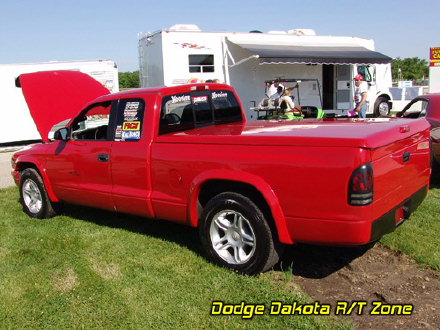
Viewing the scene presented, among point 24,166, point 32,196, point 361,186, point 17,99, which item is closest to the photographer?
point 361,186

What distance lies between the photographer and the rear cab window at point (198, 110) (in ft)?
15.1

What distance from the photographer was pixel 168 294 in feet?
11.8

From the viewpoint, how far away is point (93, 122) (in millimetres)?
6004

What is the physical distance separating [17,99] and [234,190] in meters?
13.1

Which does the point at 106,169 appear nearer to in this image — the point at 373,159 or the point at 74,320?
the point at 74,320

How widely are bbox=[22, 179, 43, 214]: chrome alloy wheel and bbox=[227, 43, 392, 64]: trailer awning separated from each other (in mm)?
9228

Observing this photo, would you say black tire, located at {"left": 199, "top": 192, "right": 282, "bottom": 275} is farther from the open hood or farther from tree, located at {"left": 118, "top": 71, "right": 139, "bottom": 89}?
tree, located at {"left": 118, "top": 71, "right": 139, "bottom": 89}

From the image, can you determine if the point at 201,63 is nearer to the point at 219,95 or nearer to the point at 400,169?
the point at 219,95

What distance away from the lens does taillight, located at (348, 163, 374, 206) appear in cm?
305

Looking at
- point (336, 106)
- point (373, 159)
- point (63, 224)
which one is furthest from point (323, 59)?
point (373, 159)

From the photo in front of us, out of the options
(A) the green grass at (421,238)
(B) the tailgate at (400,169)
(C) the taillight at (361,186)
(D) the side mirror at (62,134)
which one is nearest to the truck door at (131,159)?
(D) the side mirror at (62,134)

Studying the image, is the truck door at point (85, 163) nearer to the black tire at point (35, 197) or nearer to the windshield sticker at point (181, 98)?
the black tire at point (35, 197)

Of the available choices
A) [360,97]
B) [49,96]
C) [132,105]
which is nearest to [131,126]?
[132,105]

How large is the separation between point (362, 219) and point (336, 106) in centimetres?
1588
